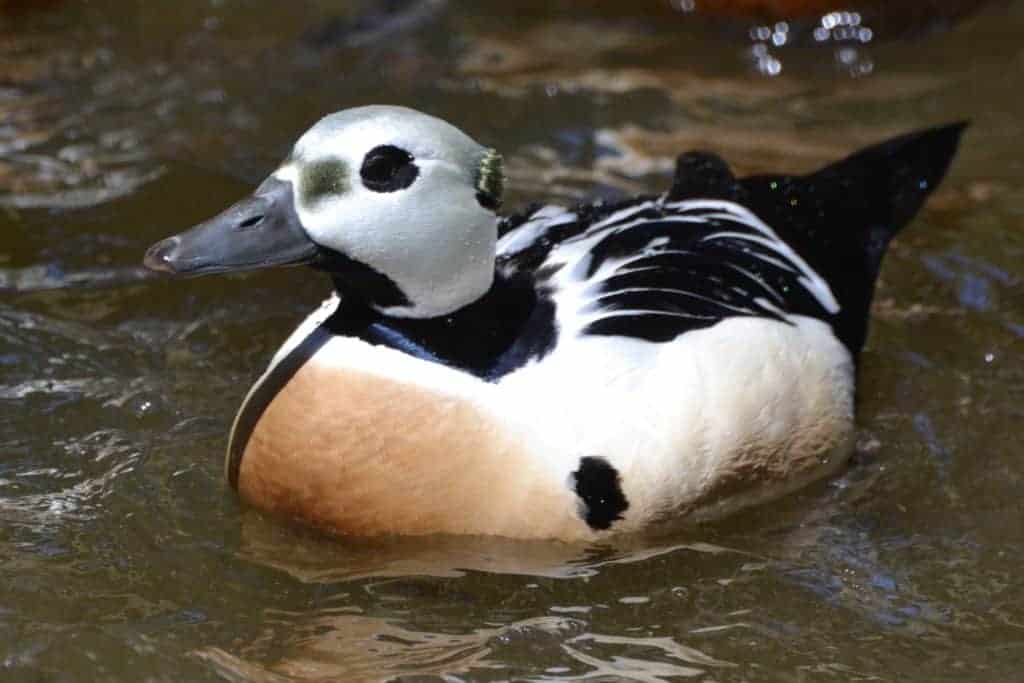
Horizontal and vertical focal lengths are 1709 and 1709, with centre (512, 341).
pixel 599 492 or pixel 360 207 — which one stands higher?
pixel 360 207

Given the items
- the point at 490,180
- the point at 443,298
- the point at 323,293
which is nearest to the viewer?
the point at 490,180

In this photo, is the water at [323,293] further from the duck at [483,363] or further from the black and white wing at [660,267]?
the black and white wing at [660,267]

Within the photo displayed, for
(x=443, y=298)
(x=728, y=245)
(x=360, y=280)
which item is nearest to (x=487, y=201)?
(x=443, y=298)

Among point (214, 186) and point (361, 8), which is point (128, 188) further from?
point (361, 8)

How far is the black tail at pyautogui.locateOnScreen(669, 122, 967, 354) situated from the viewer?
254 inches

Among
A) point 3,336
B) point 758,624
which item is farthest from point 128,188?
point 758,624

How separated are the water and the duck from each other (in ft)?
0.64

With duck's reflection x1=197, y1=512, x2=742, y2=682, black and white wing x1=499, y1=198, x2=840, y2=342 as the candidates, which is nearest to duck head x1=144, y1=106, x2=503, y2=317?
black and white wing x1=499, y1=198, x2=840, y2=342

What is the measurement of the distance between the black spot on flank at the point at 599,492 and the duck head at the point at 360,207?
786 millimetres

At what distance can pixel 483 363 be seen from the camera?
17.4 ft

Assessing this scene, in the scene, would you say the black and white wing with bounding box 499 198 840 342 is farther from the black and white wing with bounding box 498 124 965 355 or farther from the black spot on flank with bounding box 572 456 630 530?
the black spot on flank with bounding box 572 456 630 530

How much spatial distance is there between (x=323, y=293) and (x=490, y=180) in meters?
2.25

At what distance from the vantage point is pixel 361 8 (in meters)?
10.2

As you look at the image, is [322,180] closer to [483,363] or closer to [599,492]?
[483,363]
